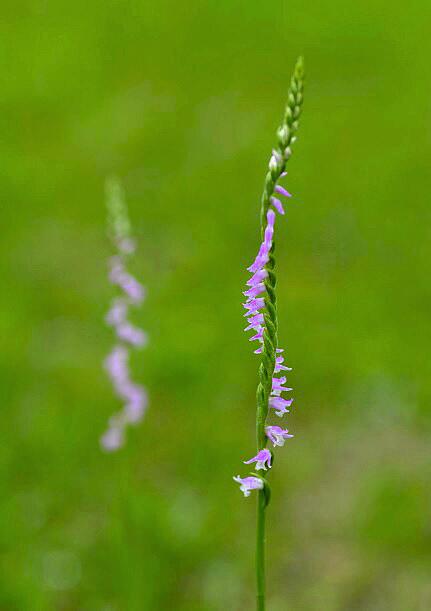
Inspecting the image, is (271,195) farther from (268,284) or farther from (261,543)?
(261,543)

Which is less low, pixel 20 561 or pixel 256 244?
pixel 256 244

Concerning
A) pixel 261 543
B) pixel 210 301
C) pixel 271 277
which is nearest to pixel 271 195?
pixel 271 277

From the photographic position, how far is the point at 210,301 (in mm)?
7410

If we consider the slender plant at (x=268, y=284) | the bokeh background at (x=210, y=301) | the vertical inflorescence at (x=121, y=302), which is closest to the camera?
the slender plant at (x=268, y=284)

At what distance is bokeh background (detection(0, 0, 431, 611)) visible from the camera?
4.79 m

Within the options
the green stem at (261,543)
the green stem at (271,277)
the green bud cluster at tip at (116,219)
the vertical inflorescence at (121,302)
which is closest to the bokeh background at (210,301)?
the vertical inflorescence at (121,302)

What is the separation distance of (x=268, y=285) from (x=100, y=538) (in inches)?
126

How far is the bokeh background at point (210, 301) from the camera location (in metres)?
4.79

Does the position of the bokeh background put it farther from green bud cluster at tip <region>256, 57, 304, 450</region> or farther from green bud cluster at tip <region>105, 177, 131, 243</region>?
green bud cluster at tip <region>256, 57, 304, 450</region>

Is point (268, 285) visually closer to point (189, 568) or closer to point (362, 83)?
point (189, 568)

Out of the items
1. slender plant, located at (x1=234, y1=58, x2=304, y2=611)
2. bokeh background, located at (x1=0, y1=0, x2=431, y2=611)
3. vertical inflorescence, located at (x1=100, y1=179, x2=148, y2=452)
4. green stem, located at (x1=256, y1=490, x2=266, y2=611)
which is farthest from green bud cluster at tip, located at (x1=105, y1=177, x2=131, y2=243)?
green stem, located at (x1=256, y1=490, x2=266, y2=611)

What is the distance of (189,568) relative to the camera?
15.6ft

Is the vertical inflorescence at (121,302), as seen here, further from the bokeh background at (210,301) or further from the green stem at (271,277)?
the green stem at (271,277)

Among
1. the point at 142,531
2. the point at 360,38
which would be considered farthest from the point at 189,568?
the point at 360,38
